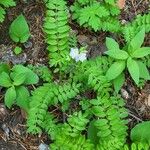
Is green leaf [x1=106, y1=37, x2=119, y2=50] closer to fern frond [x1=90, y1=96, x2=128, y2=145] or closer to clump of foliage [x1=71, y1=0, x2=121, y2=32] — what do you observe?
clump of foliage [x1=71, y1=0, x2=121, y2=32]

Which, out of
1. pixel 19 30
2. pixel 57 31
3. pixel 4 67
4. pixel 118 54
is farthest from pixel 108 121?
pixel 19 30

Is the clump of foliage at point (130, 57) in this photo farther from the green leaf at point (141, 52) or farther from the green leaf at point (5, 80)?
the green leaf at point (5, 80)

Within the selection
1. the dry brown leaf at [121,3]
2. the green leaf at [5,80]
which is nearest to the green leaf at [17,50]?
the green leaf at [5,80]

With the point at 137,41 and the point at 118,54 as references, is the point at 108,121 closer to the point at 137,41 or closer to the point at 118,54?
the point at 118,54

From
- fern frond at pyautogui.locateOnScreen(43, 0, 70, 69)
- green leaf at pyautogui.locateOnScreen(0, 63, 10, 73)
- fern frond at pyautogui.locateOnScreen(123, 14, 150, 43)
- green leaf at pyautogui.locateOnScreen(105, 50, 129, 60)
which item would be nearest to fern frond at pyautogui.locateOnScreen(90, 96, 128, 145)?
green leaf at pyautogui.locateOnScreen(105, 50, 129, 60)

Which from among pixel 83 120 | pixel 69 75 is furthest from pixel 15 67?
pixel 83 120

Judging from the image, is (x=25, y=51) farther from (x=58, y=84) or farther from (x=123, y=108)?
(x=123, y=108)
